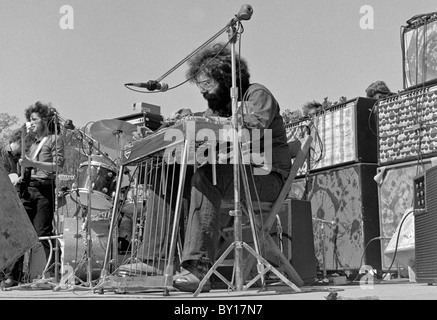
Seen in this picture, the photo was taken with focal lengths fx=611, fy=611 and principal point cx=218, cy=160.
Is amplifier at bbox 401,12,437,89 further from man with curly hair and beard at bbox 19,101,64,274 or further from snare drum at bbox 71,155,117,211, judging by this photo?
man with curly hair and beard at bbox 19,101,64,274

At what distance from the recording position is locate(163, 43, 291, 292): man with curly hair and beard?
121 inches

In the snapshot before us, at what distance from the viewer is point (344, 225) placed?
572 cm

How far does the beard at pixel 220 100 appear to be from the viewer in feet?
12.3

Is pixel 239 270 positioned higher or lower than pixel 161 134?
lower

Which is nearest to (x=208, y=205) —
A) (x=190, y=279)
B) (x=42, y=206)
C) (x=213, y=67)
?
(x=190, y=279)

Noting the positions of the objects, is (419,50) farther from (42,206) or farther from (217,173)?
(42,206)

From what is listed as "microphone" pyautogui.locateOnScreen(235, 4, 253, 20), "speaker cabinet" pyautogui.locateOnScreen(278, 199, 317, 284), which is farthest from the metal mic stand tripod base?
"speaker cabinet" pyautogui.locateOnScreen(278, 199, 317, 284)

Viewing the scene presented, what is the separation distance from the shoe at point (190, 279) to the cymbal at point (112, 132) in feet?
8.77

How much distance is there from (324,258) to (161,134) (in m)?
3.30

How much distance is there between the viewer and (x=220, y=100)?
3777mm

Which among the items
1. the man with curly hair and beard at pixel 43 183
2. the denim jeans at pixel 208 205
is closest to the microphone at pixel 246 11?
the denim jeans at pixel 208 205

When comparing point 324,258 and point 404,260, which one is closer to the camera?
point 404,260
